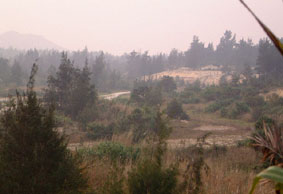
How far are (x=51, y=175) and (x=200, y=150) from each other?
200 cm

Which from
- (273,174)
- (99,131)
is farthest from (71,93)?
(273,174)

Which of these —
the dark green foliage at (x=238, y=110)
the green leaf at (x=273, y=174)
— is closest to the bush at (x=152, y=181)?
the green leaf at (x=273, y=174)

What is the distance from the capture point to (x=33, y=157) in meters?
3.10

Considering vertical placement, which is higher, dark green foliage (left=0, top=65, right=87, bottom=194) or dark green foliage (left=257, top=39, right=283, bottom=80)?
dark green foliage (left=257, top=39, right=283, bottom=80)

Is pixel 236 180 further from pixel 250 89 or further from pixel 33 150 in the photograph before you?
pixel 250 89

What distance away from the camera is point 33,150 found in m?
3.14

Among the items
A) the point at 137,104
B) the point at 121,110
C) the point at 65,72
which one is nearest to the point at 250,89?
the point at 137,104

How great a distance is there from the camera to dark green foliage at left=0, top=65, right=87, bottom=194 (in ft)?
9.95

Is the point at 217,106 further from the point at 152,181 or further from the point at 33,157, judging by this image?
the point at 33,157

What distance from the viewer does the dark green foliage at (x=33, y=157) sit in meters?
3.03

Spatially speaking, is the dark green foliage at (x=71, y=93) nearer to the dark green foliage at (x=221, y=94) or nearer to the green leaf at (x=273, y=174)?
the dark green foliage at (x=221, y=94)

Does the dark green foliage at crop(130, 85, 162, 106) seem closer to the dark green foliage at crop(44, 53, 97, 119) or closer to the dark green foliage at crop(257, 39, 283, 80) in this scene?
the dark green foliage at crop(44, 53, 97, 119)

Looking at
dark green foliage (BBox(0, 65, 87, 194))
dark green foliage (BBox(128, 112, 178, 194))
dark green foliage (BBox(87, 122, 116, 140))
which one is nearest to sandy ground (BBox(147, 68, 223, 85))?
dark green foliage (BBox(87, 122, 116, 140))

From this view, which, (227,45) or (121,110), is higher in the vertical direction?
(227,45)
